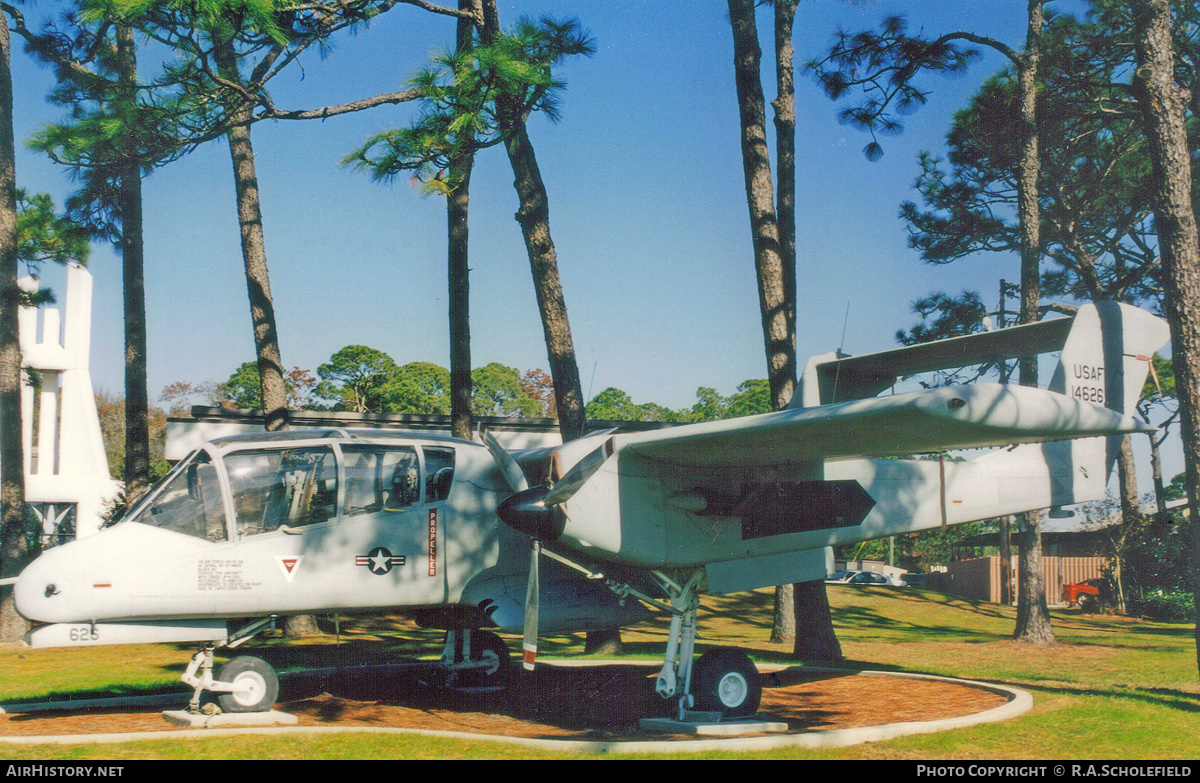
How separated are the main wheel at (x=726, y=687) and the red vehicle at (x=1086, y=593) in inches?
1045

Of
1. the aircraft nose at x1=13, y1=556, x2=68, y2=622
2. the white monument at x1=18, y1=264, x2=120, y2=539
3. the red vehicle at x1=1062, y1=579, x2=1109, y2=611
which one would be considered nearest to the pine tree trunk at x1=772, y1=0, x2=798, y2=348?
the aircraft nose at x1=13, y1=556, x2=68, y2=622

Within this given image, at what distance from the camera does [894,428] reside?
6594 mm

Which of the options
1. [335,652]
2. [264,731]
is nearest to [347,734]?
[264,731]

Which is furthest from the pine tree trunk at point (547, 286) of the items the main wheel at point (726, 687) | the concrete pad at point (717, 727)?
the concrete pad at point (717, 727)

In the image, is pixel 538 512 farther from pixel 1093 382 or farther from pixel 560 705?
pixel 1093 382

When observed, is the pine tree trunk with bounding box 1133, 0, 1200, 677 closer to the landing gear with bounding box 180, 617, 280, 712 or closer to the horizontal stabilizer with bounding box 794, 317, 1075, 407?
the horizontal stabilizer with bounding box 794, 317, 1075, 407

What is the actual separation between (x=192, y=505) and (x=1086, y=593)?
32.9 m

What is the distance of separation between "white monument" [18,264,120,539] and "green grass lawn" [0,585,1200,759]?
22.6 m

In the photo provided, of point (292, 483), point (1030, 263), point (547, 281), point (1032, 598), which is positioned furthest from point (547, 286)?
point (1032, 598)

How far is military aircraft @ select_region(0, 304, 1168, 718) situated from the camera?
23.7 ft

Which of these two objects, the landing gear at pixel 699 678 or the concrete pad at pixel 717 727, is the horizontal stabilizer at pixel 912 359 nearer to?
the landing gear at pixel 699 678

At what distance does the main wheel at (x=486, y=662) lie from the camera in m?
10.5

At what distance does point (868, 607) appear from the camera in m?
27.8
